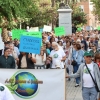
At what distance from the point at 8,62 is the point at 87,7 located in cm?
8985

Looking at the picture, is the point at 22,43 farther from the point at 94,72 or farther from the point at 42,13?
the point at 42,13

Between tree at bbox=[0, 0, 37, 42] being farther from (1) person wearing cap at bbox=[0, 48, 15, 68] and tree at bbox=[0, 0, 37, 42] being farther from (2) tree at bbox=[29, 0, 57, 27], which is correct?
(2) tree at bbox=[29, 0, 57, 27]

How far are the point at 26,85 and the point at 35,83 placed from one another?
20cm

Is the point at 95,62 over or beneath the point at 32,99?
over

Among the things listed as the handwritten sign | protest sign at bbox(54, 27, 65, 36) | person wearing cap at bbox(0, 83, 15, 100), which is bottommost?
protest sign at bbox(54, 27, 65, 36)

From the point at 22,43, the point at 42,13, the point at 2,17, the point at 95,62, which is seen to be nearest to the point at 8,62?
the point at 22,43

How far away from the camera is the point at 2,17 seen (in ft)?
61.9

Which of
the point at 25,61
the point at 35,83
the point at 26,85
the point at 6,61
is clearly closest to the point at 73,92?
the point at 25,61

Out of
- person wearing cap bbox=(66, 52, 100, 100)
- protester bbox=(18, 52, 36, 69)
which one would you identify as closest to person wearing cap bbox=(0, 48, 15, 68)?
protester bbox=(18, 52, 36, 69)

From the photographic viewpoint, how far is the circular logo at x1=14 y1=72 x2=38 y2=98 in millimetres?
8797

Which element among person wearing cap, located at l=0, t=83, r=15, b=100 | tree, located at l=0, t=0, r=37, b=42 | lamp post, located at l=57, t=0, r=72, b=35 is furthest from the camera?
lamp post, located at l=57, t=0, r=72, b=35

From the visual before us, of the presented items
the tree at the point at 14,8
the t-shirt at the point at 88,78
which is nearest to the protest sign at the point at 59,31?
the tree at the point at 14,8

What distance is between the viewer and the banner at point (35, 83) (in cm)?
880

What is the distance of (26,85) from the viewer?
28.9 ft
